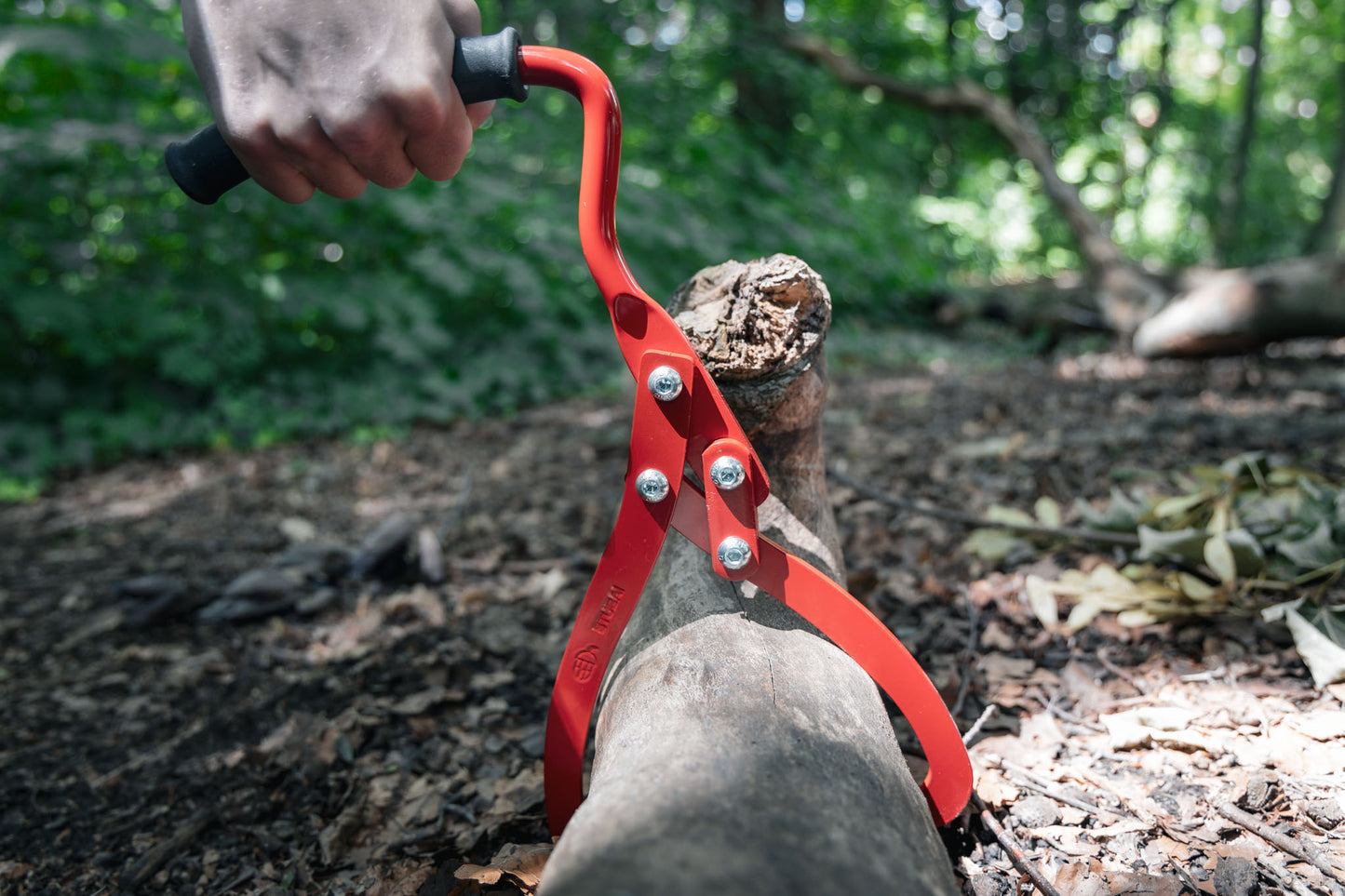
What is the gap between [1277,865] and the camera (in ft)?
3.59

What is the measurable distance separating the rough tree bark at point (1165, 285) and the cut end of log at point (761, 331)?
406 centimetres

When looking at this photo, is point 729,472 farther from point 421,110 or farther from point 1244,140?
point 1244,140

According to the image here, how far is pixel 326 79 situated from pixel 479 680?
4.47 ft

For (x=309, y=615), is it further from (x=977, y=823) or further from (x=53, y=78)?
(x=53, y=78)

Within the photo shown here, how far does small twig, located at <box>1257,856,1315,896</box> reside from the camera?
1.05 meters

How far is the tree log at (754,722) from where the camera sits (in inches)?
29.4

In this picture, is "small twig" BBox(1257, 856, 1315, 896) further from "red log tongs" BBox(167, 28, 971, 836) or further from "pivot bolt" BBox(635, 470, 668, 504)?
"pivot bolt" BBox(635, 470, 668, 504)

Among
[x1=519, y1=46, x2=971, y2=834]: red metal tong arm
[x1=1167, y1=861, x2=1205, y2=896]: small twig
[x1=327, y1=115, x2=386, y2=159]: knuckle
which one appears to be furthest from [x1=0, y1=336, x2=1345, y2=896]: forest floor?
[x1=327, y1=115, x2=386, y2=159]: knuckle

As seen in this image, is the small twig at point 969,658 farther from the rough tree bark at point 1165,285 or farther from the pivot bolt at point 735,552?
the rough tree bark at point 1165,285

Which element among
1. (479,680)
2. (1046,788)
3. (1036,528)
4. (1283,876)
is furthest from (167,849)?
(1036,528)

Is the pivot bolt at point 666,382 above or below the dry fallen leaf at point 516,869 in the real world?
above

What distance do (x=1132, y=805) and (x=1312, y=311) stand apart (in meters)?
3.92

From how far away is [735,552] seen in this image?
3.52 feet

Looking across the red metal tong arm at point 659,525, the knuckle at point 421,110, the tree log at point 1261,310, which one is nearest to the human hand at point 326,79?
the knuckle at point 421,110
